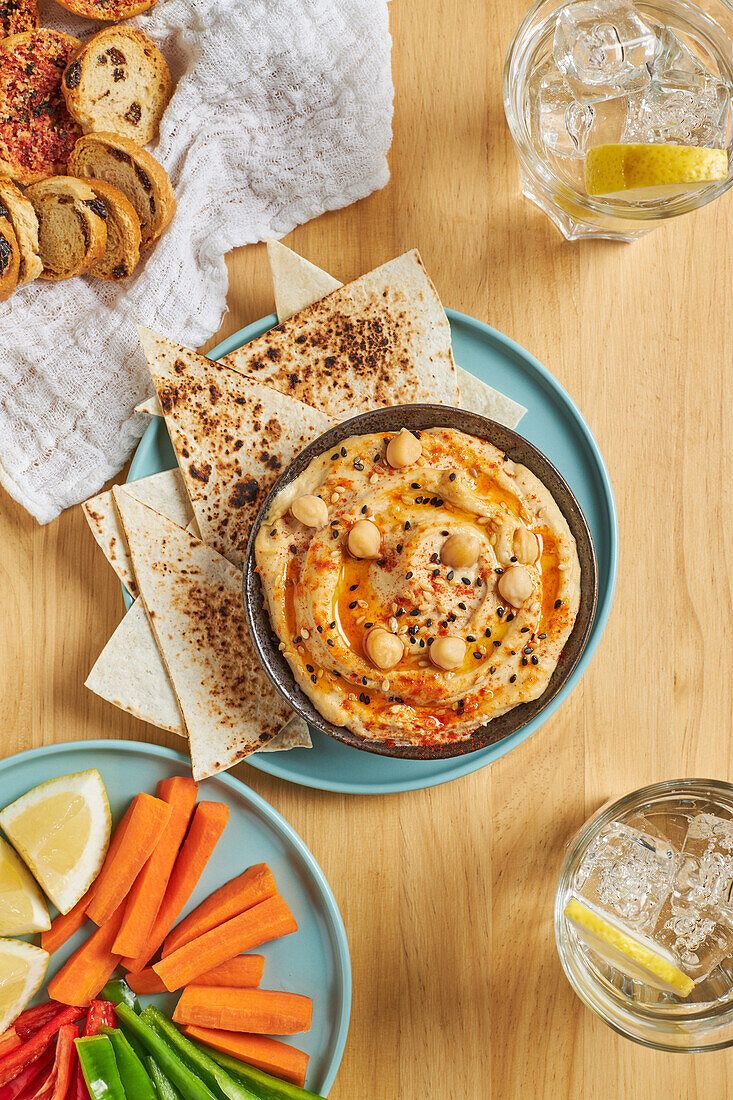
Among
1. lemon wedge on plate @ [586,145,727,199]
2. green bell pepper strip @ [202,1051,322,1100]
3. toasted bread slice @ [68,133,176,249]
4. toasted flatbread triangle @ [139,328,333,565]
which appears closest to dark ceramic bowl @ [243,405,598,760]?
toasted flatbread triangle @ [139,328,333,565]

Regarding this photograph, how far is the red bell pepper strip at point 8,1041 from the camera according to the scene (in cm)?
259

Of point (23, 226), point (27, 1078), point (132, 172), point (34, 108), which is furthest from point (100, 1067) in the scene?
point (34, 108)

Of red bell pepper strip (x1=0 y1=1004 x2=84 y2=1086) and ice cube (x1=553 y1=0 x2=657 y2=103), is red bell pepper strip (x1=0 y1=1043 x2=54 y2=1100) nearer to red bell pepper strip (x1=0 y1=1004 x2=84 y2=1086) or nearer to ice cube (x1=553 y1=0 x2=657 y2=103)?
red bell pepper strip (x1=0 y1=1004 x2=84 y2=1086)

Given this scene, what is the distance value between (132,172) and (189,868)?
7.36 ft

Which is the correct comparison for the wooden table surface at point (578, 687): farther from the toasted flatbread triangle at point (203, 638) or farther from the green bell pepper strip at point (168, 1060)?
the green bell pepper strip at point (168, 1060)

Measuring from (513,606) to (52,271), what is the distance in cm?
183

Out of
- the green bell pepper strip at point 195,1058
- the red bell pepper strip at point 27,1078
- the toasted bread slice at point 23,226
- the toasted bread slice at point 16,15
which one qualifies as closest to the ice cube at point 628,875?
the green bell pepper strip at point 195,1058

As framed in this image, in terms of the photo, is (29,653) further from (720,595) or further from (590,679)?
(720,595)

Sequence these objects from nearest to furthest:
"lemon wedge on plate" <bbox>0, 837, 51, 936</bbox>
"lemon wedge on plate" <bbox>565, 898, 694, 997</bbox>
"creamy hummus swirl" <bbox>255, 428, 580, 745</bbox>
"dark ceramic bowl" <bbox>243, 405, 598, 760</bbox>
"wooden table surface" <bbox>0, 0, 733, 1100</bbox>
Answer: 1. "creamy hummus swirl" <bbox>255, 428, 580, 745</bbox>
2. "dark ceramic bowl" <bbox>243, 405, 598, 760</bbox>
3. "lemon wedge on plate" <bbox>565, 898, 694, 997</bbox>
4. "lemon wedge on plate" <bbox>0, 837, 51, 936</bbox>
5. "wooden table surface" <bbox>0, 0, 733, 1100</bbox>

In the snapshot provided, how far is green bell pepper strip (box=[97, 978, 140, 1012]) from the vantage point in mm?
2680

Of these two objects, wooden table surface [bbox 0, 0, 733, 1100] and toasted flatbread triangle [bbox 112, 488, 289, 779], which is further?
wooden table surface [bbox 0, 0, 733, 1100]

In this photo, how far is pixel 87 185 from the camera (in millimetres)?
2604

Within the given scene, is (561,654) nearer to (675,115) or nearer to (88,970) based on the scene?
(675,115)

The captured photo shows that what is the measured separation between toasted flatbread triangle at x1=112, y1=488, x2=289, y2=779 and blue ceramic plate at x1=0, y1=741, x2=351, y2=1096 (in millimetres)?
178
